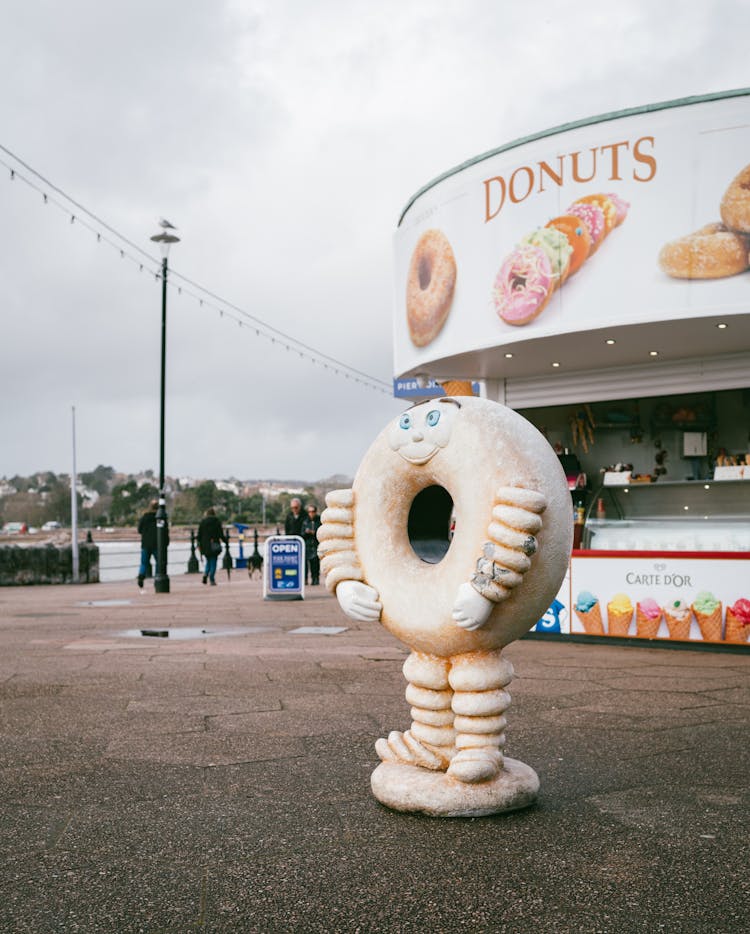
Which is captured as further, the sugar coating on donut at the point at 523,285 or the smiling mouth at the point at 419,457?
the sugar coating on donut at the point at 523,285

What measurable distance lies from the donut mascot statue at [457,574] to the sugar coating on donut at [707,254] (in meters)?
5.33

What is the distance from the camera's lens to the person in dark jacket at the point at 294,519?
1709 cm

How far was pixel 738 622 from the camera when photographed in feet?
28.7

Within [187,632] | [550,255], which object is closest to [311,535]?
[187,632]

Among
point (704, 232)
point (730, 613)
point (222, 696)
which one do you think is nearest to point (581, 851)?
point (222, 696)

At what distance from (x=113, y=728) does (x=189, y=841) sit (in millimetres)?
2031

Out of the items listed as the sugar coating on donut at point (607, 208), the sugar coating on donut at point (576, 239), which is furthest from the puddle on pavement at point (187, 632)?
the sugar coating on donut at point (607, 208)

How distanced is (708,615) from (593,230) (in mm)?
3942

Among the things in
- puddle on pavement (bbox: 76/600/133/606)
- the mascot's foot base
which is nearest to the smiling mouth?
the mascot's foot base

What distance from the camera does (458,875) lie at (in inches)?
125

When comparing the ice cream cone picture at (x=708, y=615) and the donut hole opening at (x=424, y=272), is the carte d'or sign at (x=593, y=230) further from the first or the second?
the ice cream cone picture at (x=708, y=615)

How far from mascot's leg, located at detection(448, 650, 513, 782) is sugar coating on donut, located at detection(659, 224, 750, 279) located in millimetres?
5781

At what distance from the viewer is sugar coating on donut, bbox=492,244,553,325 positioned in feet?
31.0

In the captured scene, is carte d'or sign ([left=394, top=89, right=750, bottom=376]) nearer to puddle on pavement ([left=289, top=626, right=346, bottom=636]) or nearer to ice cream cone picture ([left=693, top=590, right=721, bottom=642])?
ice cream cone picture ([left=693, top=590, right=721, bottom=642])
